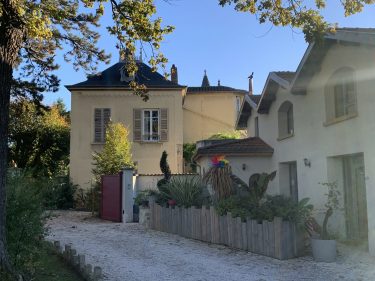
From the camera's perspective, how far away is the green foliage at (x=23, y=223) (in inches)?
284

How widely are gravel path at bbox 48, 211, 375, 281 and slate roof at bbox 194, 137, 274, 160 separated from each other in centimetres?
494

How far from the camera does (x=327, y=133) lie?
1267 cm

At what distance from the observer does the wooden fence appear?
10016 millimetres

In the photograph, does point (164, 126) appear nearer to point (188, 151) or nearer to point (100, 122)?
point (188, 151)

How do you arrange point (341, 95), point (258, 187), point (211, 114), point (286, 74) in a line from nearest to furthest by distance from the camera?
point (258, 187) < point (341, 95) < point (286, 74) < point (211, 114)

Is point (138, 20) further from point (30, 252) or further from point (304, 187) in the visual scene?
point (304, 187)

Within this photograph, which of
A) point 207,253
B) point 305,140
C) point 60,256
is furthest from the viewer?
point 305,140

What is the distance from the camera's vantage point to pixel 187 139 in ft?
101

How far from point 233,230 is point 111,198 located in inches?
361

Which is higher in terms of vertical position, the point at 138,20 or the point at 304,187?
the point at 138,20

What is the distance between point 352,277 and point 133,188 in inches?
467

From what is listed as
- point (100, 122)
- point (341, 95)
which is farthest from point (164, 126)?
point (341, 95)

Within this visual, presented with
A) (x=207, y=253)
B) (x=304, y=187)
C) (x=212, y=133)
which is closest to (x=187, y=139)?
(x=212, y=133)

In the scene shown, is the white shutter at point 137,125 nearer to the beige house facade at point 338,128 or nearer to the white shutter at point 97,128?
the white shutter at point 97,128
